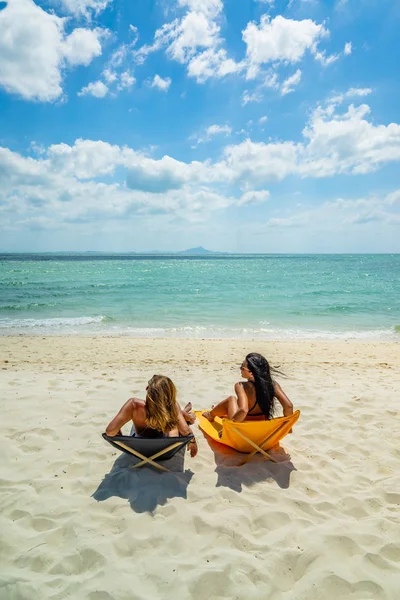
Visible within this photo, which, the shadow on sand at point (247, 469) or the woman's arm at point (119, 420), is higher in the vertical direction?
the woman's arm at point (119, 420)

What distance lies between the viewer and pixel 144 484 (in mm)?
3834

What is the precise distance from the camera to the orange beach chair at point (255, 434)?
13.3 feet

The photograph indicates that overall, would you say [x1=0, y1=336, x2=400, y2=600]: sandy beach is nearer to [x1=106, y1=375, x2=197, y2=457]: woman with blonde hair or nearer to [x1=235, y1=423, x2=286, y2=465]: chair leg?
[x1=235, y1=423, x2=286, y2=465]: chair leg

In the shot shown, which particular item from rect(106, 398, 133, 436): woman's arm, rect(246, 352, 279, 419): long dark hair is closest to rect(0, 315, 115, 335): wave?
rect(106, 398, 133, 436): woman's arm

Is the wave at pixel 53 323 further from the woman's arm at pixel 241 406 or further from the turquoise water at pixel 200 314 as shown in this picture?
the woman's arm at pixel 241 406

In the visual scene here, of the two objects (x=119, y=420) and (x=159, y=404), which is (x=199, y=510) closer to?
(x=159, y=404)

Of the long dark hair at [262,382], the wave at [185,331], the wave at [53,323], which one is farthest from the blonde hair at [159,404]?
the wave at [53,323]

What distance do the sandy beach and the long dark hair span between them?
717 millimetres

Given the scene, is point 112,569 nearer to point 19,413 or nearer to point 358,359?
point 19,413

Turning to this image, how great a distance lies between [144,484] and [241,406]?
4.56 ft

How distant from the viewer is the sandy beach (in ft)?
8.98

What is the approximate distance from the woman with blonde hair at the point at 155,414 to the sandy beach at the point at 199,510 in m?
0.48

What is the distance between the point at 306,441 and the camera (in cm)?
489

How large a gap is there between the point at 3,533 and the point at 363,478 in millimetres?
3707
